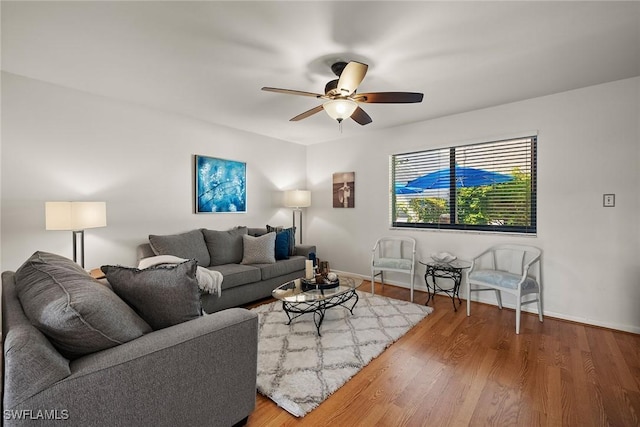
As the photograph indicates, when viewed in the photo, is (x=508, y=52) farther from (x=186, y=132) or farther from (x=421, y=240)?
(x=186, y=132)

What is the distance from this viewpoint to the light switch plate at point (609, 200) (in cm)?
279

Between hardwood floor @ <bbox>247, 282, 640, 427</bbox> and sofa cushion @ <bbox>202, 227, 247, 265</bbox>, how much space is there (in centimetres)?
218

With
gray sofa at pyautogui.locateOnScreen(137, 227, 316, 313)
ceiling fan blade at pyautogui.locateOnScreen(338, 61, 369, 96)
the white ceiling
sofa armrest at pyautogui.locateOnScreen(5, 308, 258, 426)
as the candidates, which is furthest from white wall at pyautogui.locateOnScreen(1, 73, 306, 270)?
ceiling fan blade at pyautogui.locateOnScreen(338, 61, 369, 96)

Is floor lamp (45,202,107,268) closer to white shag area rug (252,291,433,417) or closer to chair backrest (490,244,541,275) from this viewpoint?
white shag area rug (252,291,433,417)

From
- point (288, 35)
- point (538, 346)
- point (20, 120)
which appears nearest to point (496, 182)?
point (538, 346)

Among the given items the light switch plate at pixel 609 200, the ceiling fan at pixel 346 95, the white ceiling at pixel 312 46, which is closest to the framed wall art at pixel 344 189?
the white ceiling at pixel 312 46

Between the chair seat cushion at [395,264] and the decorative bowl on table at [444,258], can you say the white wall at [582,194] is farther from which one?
the chair seat cushion at [395,264]

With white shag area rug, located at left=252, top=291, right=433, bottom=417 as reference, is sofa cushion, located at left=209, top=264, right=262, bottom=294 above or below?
above

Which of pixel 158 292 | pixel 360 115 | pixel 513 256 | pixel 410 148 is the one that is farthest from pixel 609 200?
pixel 158 292

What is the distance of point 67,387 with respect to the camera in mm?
964

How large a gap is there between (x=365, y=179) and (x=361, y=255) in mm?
1269

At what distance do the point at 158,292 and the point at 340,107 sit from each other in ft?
6.28

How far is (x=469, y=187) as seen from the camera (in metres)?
3.74

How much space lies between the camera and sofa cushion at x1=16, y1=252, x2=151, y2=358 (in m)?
1.05
